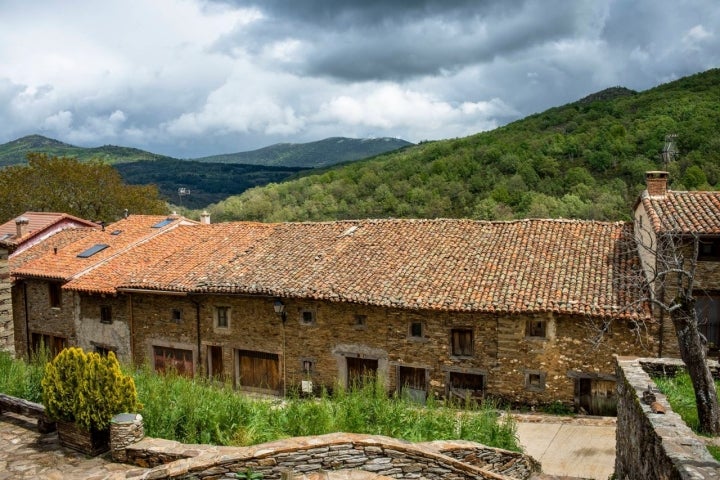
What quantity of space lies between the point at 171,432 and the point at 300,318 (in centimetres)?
879

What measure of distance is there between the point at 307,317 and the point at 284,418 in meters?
8.54

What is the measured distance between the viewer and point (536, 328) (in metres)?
15.2

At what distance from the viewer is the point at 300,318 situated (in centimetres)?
1748

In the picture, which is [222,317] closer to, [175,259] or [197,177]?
[175,259]

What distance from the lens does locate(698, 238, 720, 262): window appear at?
45.9 ft

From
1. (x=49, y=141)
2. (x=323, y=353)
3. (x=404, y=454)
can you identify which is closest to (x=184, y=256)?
(x=323, y=353)

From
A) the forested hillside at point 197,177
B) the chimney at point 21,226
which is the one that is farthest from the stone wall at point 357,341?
the forested hillside at point 197,177

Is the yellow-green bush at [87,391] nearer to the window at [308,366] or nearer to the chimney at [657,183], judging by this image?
the window at [308,366]

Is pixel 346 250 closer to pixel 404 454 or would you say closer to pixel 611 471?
pixel 611 471

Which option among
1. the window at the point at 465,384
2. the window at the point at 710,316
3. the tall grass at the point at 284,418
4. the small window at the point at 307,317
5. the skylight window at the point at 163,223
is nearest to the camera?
the tall grass at the point at 284,418

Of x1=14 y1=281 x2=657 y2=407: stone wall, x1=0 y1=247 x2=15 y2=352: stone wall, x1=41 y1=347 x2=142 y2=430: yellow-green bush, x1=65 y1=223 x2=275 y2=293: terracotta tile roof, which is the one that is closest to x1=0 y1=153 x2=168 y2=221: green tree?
x1=65 y1=223 x2=275 y2=293: terracotta tile roof

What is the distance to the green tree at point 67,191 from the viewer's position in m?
41.9

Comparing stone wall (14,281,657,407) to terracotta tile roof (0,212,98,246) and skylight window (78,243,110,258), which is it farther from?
terracotta tile roof (0,212,98,246)

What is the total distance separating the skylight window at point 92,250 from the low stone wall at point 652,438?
19.6 m
